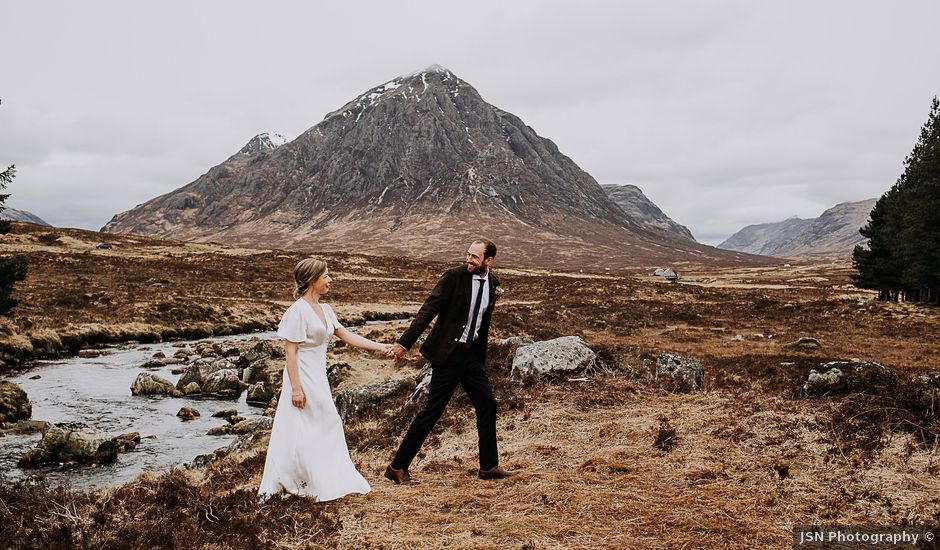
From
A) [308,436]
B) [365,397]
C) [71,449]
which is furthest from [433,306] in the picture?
[71,449]

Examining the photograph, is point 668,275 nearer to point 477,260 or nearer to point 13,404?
point 13,404

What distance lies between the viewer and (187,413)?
16344 mm

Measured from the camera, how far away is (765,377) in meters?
Result: 15.1

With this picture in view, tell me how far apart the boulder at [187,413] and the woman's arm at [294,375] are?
37.5ft

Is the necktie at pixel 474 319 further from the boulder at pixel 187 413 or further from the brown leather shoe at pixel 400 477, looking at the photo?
the boulder at pixel 187 413

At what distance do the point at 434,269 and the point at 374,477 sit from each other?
74163 millimetres

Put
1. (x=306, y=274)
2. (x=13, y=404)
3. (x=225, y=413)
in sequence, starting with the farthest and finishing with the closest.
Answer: (x=225, y=413) < (x=13, y=404) < (x=306, y=274)

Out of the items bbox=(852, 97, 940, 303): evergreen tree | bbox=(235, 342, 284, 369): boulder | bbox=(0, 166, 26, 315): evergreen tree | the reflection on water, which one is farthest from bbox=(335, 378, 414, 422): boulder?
bbox=(852, 97, 940, 303): evergreen tree

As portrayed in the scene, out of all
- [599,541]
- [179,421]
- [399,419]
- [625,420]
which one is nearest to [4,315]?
[179,421]

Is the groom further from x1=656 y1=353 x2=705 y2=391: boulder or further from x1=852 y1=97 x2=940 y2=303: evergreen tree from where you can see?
x1=852 y1=97 x2=940 y2=303: evergreen tree

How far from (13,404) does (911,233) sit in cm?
5228

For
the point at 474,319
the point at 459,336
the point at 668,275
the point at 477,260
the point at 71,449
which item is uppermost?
the point at 668,275

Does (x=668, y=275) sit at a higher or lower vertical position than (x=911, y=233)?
lower

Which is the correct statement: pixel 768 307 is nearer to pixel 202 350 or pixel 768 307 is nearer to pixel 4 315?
pixel 202 350
